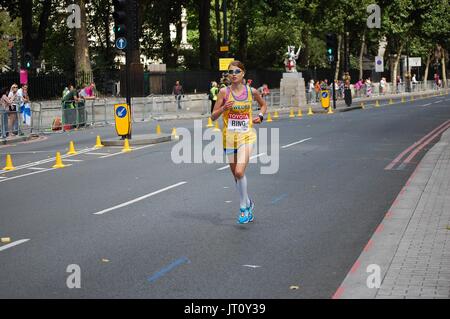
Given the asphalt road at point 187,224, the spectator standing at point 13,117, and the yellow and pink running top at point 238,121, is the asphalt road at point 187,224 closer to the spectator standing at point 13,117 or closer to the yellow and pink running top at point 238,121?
the yellow and pink running top at point 238,121

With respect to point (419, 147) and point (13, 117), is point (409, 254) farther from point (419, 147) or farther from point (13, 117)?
point (13, 117)

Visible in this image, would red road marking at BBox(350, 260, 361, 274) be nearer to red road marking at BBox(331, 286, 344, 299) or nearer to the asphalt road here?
the asphalt road

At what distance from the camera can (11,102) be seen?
29.8 m

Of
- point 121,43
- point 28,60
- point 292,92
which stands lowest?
point 292,92

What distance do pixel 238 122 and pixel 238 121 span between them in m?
0.01

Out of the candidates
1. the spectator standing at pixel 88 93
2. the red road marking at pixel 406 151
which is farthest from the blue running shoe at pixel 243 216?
the spectator standing at pixel 88 93

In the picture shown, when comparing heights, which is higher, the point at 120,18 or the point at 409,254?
the point at 120,18

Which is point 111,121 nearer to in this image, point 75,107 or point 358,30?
point 75,107

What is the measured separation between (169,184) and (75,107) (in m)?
18.3

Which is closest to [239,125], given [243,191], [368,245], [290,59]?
[243,191]

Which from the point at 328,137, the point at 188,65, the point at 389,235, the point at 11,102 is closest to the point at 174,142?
the point at 328,137

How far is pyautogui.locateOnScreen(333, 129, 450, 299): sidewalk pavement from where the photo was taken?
7.19 meters

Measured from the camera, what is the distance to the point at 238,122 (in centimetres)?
1096

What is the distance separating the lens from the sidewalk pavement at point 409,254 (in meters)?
7.19
